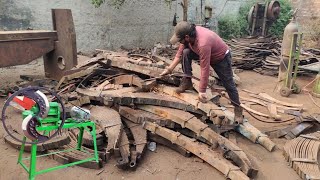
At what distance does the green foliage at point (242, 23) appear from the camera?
45.3 feet

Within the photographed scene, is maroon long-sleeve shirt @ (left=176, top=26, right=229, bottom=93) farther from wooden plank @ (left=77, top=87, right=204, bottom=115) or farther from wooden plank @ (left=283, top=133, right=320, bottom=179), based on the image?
wooden plank @ (left=283, top=133, right=320, bottom=179)

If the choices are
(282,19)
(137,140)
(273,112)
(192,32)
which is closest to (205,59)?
(192,32)

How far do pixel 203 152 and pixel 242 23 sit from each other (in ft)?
38.6

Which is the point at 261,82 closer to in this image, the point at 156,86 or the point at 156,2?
the point at 156,86

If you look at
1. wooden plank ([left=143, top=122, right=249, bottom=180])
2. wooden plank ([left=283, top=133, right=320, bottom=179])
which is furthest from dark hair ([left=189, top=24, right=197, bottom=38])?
wooden plank ([left=283, top=133, right=320, bottom=179])

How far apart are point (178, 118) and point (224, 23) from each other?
1066 cm

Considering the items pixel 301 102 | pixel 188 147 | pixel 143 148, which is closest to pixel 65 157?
pixel 143 148

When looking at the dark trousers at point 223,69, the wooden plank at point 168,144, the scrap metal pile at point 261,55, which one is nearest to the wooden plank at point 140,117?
the wooden plank at point 168,144

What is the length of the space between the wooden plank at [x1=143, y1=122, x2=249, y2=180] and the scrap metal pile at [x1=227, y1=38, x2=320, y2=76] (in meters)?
6.12

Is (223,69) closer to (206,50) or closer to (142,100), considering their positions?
(206,50)

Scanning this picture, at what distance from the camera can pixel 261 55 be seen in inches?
406

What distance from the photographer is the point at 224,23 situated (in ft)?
45.2

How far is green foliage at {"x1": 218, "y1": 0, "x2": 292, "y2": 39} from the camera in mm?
13805

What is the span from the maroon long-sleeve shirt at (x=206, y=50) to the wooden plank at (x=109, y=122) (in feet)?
4.40
